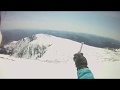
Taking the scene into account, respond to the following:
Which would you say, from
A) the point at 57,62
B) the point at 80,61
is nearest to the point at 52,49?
the point at 57,62

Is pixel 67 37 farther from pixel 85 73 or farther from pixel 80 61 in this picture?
pixel 85 73

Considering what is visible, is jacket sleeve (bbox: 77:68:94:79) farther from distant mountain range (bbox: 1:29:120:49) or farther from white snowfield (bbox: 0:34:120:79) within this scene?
distant mountain range (bbox: 1:29:120:49)

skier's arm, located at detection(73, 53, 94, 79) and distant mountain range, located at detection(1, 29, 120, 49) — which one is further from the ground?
distant mountain range, located at detection(1, 29, 120, 49)

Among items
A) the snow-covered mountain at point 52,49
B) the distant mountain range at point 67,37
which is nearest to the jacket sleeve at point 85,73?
the snow-covered mountain at point 52,49

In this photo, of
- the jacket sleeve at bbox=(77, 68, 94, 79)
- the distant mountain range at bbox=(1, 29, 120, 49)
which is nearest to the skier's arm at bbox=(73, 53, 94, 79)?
the jacket sleeve at bbox=(77, 68, 94, 79)
